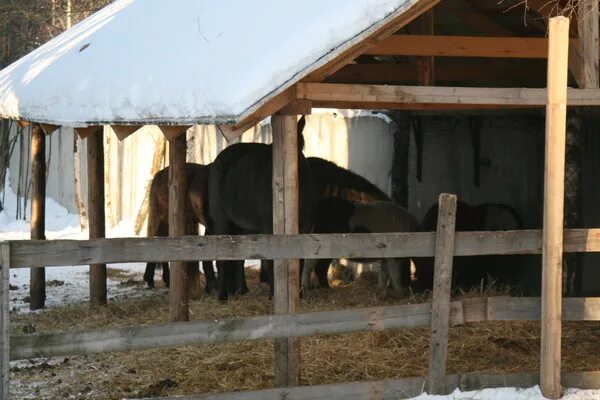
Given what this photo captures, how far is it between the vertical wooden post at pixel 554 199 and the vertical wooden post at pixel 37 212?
6878 mm

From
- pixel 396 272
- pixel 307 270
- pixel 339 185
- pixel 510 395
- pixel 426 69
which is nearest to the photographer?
pixel 510 395

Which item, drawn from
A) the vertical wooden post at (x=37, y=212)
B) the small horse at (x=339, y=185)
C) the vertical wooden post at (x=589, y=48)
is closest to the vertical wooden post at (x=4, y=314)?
the vertical wooden post at (x=589, y=48)

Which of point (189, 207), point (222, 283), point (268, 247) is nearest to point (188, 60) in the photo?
point (268, 247)

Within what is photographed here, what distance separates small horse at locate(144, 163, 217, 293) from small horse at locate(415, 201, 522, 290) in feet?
8.76

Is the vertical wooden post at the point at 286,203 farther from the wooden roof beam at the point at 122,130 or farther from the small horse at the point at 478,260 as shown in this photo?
the small horse at the point at 478,260

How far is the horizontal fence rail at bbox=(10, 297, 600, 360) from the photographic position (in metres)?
6.02

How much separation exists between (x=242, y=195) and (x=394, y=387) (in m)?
5.12

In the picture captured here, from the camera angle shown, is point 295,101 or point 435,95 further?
point 435,95

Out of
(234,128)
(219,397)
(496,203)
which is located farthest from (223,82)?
(496,203)

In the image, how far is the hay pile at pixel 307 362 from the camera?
299 inches

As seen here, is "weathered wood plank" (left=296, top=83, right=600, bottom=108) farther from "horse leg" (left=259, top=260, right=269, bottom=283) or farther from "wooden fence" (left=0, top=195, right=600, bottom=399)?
"horse leg" (left=259, top=260, right=269, bottom=283)

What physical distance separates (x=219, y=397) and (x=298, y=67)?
87.1 inches

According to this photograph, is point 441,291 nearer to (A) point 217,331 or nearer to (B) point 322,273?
(A) point 217,331

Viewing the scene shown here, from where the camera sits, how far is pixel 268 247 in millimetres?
6438
